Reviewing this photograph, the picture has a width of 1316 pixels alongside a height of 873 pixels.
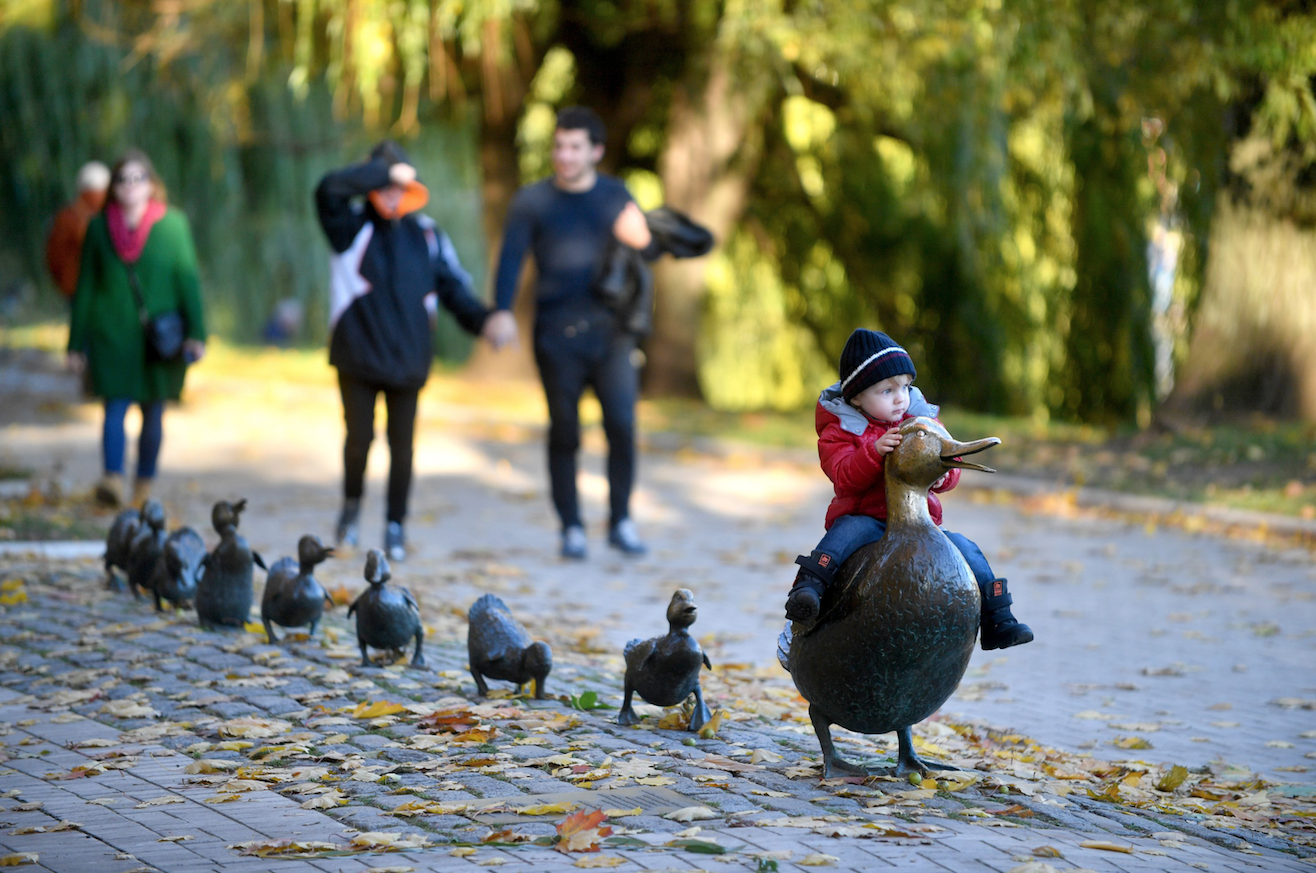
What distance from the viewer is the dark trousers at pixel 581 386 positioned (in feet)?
26.8

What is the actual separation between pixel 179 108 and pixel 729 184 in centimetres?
769

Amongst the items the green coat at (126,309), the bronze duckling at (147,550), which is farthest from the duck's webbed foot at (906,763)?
the green coat at (126,309)

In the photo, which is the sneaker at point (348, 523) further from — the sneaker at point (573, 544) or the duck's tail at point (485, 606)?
the duck's tail at point (485, 606)

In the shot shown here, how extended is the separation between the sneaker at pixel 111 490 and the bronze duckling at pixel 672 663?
213 inches

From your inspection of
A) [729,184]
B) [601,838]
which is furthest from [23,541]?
[729,184]

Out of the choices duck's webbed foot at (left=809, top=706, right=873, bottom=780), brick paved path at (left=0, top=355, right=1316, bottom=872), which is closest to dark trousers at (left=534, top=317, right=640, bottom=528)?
brick paved path at (left=0, top=355, right=1316, bottom=872)

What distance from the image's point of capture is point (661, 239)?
841 cm

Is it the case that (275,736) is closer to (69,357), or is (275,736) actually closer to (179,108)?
(69,357)

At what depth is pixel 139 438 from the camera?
895 centimetres

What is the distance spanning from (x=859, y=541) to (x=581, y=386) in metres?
4.42

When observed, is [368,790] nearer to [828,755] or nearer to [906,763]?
[828,755]

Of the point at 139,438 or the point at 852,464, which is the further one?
the point at 139,438

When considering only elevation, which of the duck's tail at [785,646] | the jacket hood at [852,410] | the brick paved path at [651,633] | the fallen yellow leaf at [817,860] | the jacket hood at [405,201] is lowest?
the brick paved path at [651,633]

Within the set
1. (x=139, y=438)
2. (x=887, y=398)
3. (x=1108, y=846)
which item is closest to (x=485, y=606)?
(x=887, y=398)
